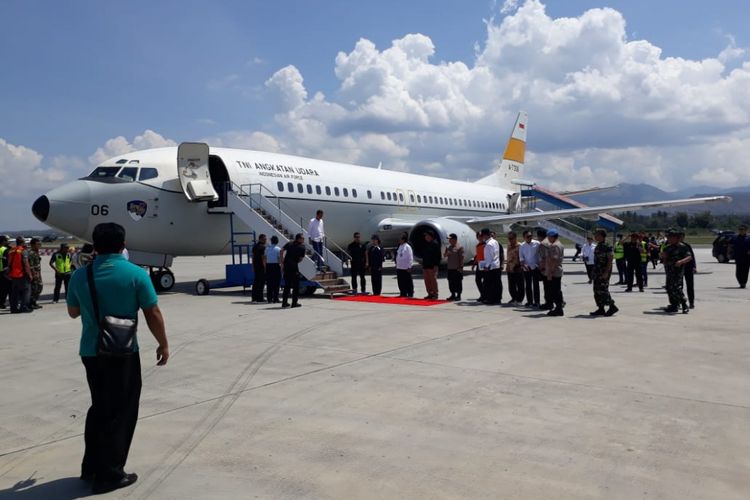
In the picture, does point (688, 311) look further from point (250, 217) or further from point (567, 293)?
point (250, 217)

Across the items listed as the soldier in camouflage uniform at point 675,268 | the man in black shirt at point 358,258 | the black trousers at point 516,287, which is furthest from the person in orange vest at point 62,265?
the soldier in camouflage uniform at point 675,268

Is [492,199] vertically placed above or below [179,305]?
above

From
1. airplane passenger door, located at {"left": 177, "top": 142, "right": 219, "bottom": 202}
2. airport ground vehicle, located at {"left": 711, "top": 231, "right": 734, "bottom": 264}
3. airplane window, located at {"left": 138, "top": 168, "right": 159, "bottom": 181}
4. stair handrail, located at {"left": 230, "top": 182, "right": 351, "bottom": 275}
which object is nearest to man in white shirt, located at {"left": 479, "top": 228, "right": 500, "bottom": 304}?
stair handrail, located at {"left": 230, "top": 182, "right": 351, "bottom": 275}

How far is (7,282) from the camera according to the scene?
44.4 ft

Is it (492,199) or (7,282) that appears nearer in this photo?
(7,282)

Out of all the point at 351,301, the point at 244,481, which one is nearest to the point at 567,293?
the point at 351,301

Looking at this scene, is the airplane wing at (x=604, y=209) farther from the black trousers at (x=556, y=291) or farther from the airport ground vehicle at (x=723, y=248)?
the black trousers at (x=556, y=291)

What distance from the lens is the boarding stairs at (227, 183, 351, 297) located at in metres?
14.9

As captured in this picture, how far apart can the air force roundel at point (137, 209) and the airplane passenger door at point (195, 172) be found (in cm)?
105

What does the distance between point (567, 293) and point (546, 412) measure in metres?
10.6

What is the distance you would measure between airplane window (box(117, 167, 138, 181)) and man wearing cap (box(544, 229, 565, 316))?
32.6 feet

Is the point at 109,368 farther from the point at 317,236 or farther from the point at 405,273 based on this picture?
the point at 317,236

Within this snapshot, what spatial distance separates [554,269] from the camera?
11.0 meters

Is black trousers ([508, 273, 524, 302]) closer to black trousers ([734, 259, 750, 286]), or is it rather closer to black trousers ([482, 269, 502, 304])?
black trousers ([482, 269, 502, 304])
